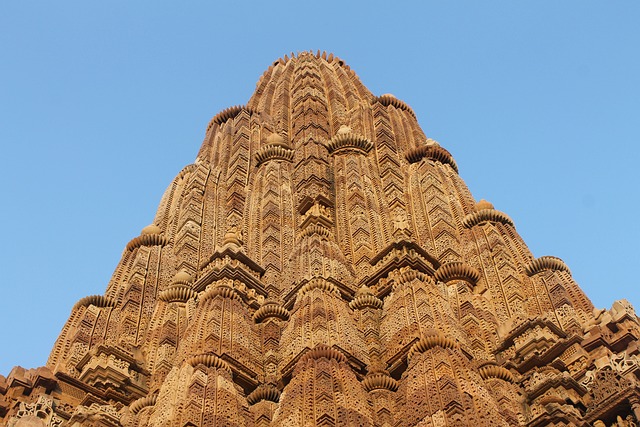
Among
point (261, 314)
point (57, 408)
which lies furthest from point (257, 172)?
point (57, 408)

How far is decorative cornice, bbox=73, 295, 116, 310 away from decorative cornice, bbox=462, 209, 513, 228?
38.8ft

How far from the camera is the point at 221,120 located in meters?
47.0

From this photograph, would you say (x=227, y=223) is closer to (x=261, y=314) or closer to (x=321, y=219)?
(x=321, y=219)

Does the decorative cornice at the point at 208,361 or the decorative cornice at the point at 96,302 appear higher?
the decorative cornice at the point at 96,302

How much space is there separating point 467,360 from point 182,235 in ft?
50.0

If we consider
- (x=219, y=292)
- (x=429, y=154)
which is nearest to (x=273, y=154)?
(x=429, y=154)

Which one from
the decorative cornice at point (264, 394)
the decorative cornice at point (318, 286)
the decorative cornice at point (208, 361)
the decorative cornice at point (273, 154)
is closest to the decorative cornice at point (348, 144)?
the decorative cornice at point (273, 154)

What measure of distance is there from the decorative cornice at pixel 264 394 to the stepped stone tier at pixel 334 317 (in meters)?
0.04

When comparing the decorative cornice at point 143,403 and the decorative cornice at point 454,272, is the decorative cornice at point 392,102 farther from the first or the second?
the decorative cornice at point 143,403

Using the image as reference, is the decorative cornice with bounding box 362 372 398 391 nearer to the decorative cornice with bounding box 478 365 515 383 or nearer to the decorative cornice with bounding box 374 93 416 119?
the decorative cornice with bounding box 478 365 515 383

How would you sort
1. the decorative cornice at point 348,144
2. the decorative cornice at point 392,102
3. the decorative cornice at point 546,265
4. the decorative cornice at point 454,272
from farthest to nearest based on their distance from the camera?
the decorative cornice at point 392,102
the decorative cornice at point 348,144
the decorative cornice at point 546,265
the decorative cornice at point 454,272

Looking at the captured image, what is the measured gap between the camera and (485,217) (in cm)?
3369

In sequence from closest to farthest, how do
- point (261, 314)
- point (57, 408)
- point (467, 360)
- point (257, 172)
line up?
point (467, 360) < point (57, 408) < point (261, 314) < point (257, 172)

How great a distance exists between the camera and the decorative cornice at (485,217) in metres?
33.7
